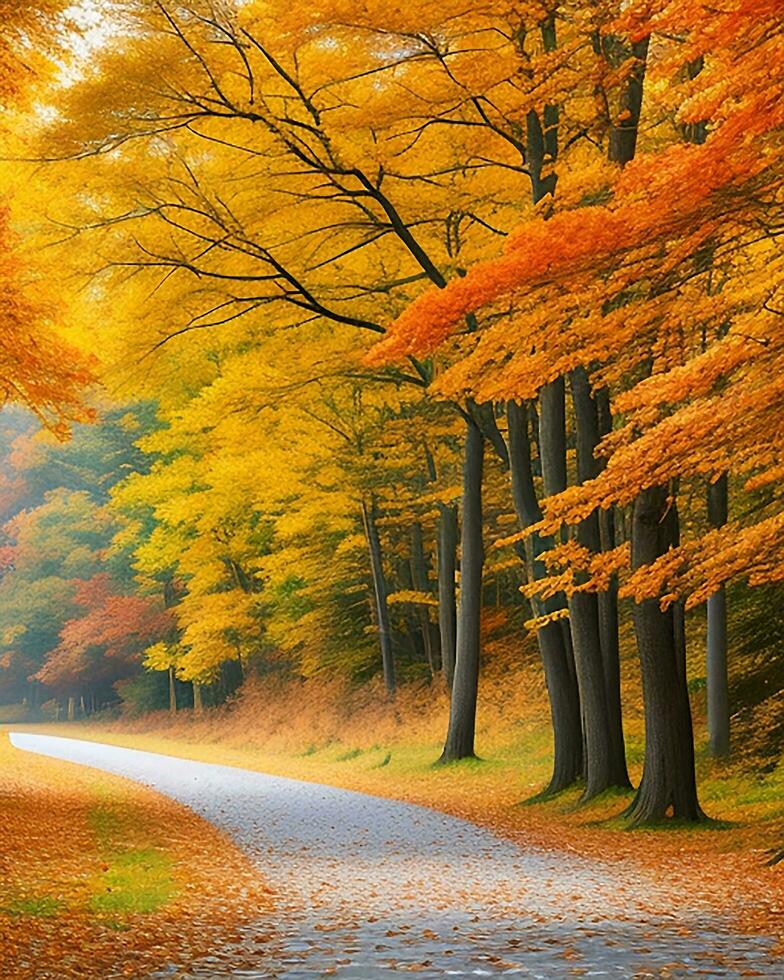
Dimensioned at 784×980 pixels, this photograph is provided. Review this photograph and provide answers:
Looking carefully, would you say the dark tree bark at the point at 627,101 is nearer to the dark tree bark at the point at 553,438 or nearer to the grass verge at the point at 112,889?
the dark tree bark at the point at 553,438

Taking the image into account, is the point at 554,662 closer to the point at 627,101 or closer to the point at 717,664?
the point at 717,664

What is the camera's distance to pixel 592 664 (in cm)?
1518

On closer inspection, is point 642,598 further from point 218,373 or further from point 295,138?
point 218,373

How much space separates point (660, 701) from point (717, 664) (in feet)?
9.77

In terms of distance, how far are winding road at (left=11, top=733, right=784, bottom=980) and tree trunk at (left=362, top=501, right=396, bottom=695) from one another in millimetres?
12746

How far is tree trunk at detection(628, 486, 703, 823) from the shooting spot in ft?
42.9

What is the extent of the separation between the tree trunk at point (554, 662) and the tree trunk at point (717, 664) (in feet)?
5.69

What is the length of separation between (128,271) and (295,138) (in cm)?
297

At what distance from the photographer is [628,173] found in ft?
27.5

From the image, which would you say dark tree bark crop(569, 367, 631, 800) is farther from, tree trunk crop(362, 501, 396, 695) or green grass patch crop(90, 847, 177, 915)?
tree trunk crop(362, 501, 396, 695)

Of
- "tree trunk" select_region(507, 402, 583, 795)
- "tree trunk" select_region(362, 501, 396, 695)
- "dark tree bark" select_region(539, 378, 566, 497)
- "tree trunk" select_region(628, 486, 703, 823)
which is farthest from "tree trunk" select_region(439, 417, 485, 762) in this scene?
"tree trunk" select_region(628, 486, 703, 823)

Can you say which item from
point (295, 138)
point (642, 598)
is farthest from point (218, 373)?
point (642, 598)

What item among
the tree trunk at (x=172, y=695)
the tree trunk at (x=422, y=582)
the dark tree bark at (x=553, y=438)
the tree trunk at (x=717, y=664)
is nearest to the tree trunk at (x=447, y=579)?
the tree trunk at (x=422, y=582)

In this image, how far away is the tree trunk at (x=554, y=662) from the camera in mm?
16484
